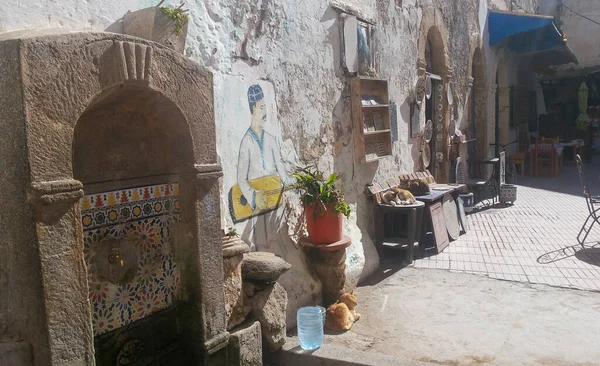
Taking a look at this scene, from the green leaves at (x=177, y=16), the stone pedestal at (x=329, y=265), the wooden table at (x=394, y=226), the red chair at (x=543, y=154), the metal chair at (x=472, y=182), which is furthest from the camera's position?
the red chair at (x=543, y=154)

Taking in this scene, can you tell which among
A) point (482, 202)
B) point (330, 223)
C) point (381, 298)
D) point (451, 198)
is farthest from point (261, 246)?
point (482, 202)

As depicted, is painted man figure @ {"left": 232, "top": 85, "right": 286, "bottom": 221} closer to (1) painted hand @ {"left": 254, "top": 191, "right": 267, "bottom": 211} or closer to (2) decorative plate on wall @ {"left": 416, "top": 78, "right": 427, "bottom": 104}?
(1) painted hand @ {"left": 254, "top": 191, "right": 267, "bottom": 211}

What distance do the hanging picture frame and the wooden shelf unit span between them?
1052 mm

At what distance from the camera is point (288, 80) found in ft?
14.2

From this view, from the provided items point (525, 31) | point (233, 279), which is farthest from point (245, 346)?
point (525, 31)

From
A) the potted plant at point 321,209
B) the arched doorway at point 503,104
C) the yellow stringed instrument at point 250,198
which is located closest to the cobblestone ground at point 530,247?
the potted plant at point 321,209

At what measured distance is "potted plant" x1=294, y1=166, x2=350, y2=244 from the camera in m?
4.28

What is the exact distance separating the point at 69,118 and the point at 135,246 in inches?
36.8

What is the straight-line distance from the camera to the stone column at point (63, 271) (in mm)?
2129

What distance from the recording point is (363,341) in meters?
3.95

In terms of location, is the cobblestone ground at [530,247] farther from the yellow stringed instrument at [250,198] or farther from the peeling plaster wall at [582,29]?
the peeling plaster wall at [582,29]

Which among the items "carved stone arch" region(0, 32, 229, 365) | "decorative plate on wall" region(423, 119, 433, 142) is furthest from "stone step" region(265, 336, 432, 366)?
"decorative plate on wall" region(423, 119, 433, 142)

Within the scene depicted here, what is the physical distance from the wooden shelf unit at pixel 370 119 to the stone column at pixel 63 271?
3625mm

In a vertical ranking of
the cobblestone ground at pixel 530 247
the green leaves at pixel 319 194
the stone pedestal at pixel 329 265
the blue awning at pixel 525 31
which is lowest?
the cobblestone ground at pixel 530 247
